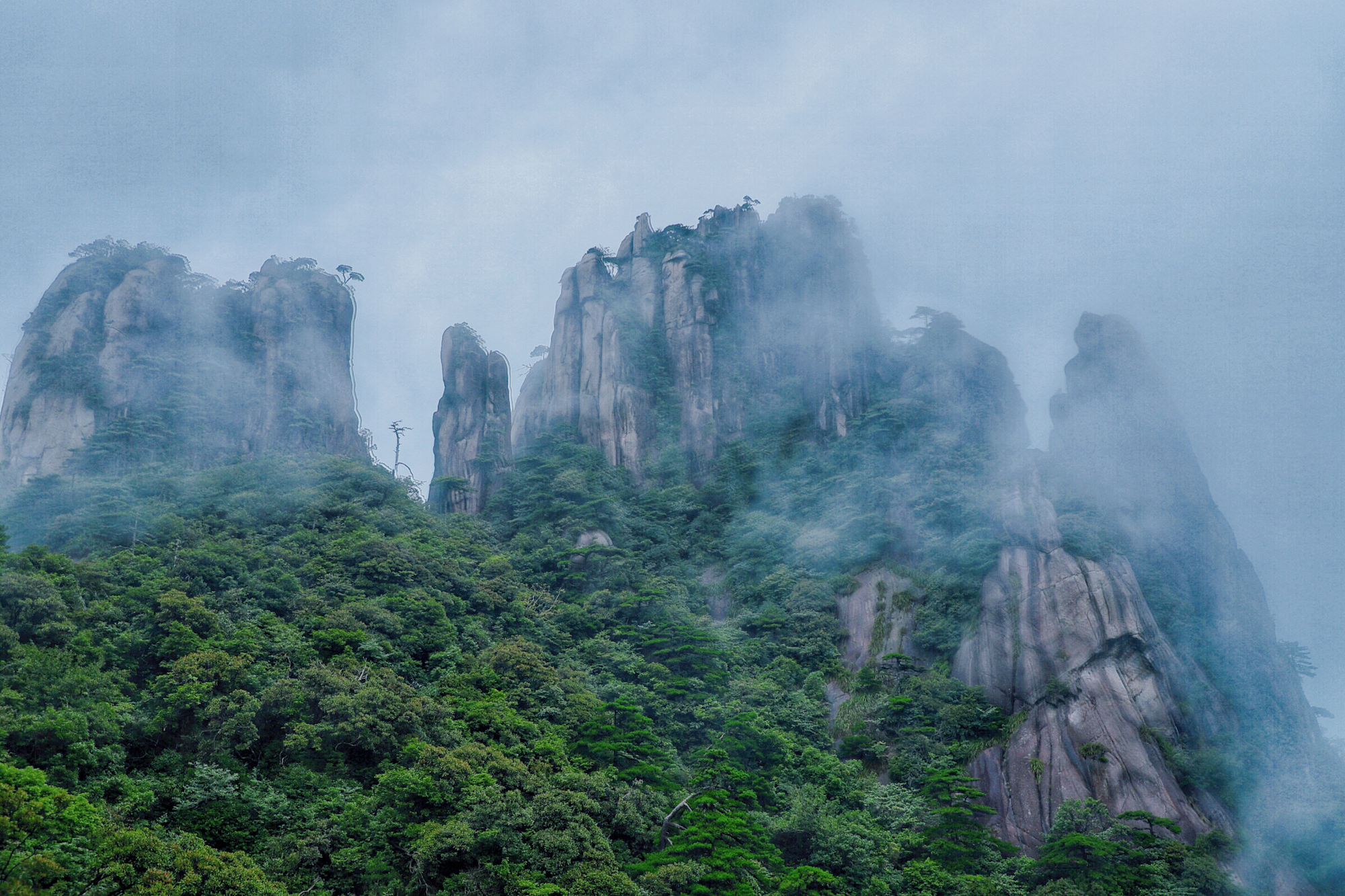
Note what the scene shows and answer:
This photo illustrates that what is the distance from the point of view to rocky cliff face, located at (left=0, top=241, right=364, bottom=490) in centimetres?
4094

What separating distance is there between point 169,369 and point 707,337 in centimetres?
2998

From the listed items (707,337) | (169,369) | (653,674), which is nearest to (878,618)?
(653,674)

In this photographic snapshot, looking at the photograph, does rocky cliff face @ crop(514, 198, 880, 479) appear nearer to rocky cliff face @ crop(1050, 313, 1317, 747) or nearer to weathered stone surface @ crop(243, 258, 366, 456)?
weathered stone surface @ crop(243, 258, 366, 456)

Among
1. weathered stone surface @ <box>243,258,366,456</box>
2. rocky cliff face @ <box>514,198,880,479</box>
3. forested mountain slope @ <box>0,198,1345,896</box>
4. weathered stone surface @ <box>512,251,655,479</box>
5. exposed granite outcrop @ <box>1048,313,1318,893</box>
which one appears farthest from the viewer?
rocky cliff face @ <box>514,198,880,479</box>

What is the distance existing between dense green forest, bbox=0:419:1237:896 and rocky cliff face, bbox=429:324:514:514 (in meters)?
6.44

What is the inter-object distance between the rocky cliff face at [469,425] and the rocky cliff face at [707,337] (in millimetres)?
2498

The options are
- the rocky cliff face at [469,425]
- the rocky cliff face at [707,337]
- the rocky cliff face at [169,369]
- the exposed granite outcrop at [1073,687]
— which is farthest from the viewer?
the rocky cliff face at [707,337]

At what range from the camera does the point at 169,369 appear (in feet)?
145

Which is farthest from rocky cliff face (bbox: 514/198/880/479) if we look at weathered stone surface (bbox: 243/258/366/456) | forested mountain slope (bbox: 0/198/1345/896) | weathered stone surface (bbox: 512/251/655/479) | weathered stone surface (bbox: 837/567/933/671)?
weathered stone surface (bbox: 837/567/933/671)

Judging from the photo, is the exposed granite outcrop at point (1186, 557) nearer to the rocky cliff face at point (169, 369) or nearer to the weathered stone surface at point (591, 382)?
the weathered stone surface at point (591, 382)

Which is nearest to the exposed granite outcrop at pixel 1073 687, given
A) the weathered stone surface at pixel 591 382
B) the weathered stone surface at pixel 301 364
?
the weathered stone surface at pixel 591 382

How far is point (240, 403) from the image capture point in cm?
4634

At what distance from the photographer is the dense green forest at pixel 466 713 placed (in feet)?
59.0

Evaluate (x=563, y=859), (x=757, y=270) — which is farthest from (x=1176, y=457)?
(x=563, y=859)
